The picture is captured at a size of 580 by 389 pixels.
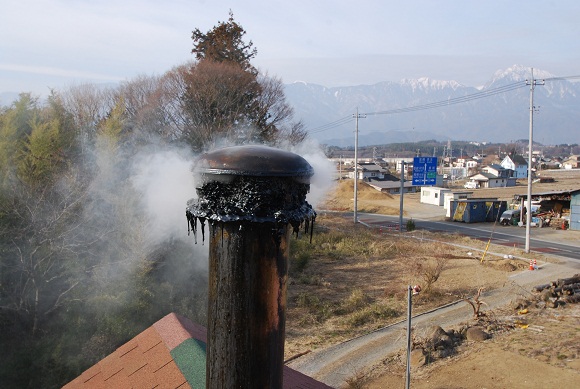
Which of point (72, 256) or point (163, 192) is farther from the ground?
point (163, 192)

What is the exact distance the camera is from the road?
24.9 metres

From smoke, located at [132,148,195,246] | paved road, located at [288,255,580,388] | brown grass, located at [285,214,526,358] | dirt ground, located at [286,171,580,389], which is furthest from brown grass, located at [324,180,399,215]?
smoke, located at [132,148,195,246]

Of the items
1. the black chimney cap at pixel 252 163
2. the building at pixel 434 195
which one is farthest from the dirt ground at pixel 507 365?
the building at pixel 434 195

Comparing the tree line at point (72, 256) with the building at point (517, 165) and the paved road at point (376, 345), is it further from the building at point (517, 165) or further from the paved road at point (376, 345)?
the building at point (517, 165)

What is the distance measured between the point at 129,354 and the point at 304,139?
21271 mm

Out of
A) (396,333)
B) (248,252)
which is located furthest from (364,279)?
(248,252)

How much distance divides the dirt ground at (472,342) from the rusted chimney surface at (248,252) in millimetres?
9500

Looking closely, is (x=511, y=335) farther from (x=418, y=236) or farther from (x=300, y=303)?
(x=418, y=236)

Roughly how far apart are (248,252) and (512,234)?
1244 inches

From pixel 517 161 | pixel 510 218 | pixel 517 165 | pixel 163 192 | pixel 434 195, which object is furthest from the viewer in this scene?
pixel 517 161

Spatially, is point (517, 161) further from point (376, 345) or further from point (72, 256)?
point (72, 256)

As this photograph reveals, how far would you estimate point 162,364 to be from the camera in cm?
559

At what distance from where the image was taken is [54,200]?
14.0m

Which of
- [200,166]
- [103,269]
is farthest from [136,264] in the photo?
[200,166]
